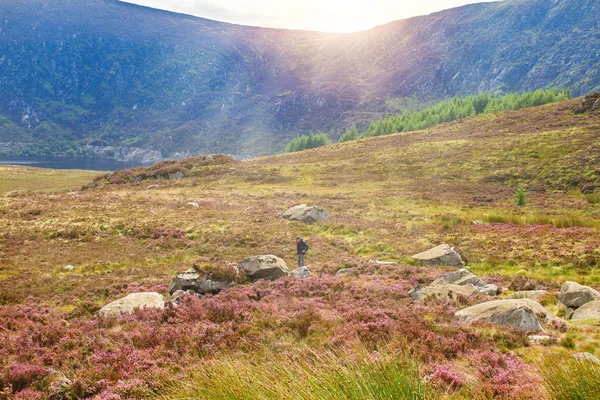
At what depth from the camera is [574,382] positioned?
374 centimetres

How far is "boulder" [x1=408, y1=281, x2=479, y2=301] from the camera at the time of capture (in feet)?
41.4

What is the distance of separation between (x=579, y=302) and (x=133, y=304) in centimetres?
1554

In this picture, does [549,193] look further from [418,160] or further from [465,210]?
[418,160]

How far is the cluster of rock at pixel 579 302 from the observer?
10630mm

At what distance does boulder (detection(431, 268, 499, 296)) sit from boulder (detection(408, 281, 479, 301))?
860 millimetres

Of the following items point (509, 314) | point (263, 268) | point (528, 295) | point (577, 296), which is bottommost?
point (263, 268)

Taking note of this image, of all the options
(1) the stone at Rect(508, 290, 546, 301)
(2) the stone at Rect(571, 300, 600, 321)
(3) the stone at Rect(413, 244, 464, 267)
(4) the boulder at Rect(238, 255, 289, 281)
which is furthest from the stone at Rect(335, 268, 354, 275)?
(2) the stone at Rect(571, 300, 600, 321)

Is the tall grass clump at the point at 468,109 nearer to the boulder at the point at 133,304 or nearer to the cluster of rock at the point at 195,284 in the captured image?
the cluster of rock at the point at 195,284

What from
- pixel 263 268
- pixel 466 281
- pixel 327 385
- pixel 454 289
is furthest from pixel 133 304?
pixel 466 281

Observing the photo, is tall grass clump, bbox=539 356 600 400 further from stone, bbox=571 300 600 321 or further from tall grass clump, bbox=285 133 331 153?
tall grass clump, bbox=285 133 331 153

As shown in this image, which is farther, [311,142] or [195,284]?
[311,142]

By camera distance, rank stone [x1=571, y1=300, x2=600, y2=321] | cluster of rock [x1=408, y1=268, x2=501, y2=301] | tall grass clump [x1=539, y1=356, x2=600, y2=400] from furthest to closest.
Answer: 1. cluster of rock [x1=408, y1=268, x2=501, y2=301]
2. stone [x1=571, y1=300, x2=600, y2=321]
3. tall grass clump [x1=539, y1=356, x2=600, y2=400]

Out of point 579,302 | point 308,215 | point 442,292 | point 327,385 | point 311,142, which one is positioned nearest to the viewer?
point 327,385

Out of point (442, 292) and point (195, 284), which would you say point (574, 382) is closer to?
point (442, 292)
